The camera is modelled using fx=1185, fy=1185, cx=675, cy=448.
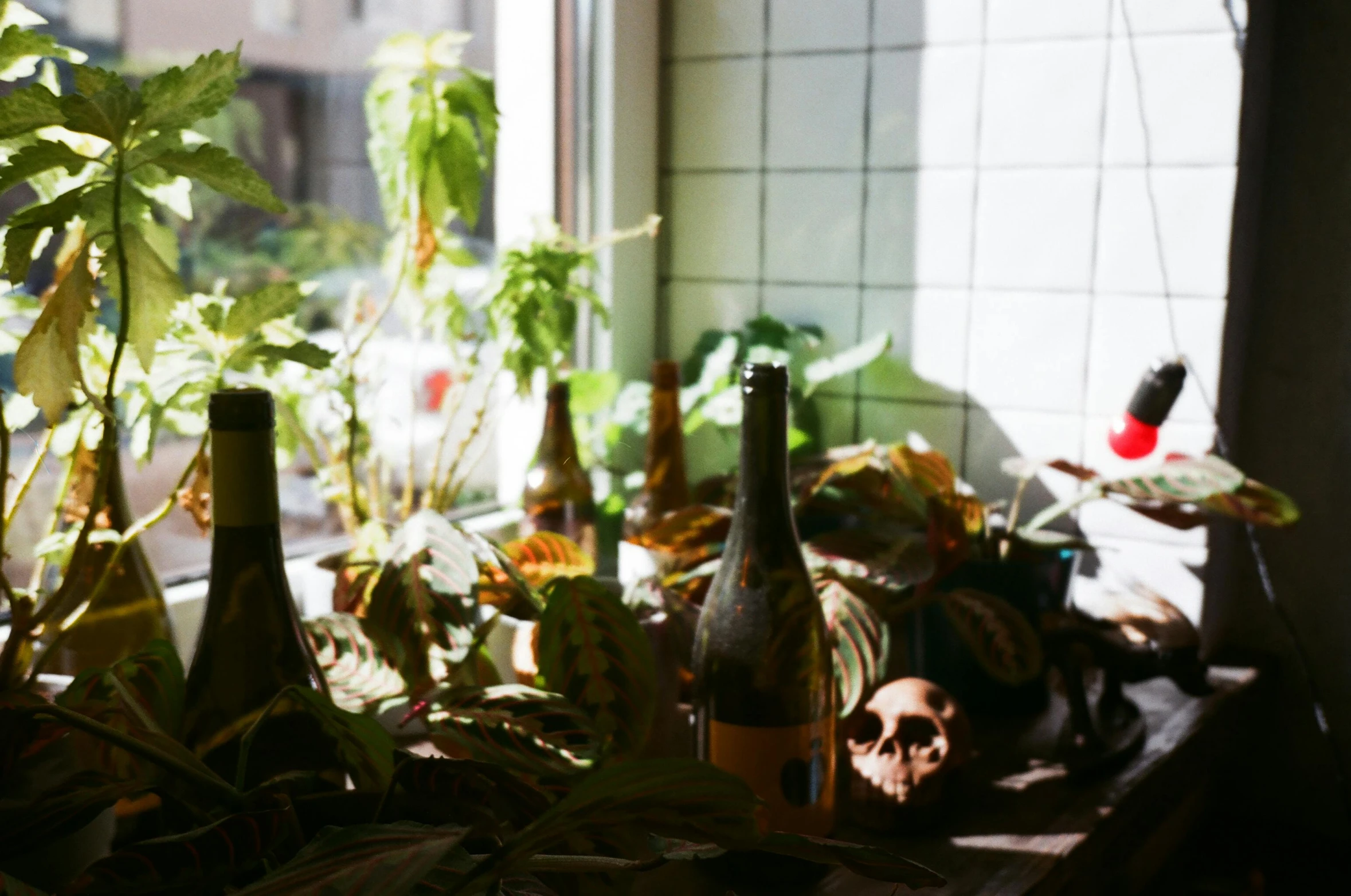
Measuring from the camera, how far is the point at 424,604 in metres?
0.74

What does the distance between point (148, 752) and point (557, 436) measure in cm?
72

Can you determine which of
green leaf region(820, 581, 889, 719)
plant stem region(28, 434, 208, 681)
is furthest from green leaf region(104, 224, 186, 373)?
green leaf region(820, 581, 889, 719)

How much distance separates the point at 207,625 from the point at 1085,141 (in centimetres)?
95

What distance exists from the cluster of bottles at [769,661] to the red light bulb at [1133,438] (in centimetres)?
40

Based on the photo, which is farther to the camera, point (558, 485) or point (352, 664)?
point (558, 485)

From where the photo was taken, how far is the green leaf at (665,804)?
1.25 ft

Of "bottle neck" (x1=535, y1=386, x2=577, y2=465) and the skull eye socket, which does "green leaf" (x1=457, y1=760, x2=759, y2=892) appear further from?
"bottle neck" (x1=535, y1=386, x2=577, y2=465)

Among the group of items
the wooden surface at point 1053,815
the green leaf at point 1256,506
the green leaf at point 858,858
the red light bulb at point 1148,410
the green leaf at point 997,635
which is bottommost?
the wooden surface at point 1053,815

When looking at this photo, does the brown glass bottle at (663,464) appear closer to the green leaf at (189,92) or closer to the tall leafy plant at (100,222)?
the tall leafy plant at (100,222)

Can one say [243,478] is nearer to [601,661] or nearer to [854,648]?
[601,661]

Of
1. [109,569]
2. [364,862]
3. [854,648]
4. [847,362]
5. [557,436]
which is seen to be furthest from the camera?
[847,362]

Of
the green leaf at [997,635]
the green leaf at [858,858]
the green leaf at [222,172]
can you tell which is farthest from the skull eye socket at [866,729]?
the green leaf at [222,172]

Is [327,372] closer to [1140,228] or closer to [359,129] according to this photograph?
[359,129]

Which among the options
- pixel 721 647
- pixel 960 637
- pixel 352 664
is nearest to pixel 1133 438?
pixel 960 637
